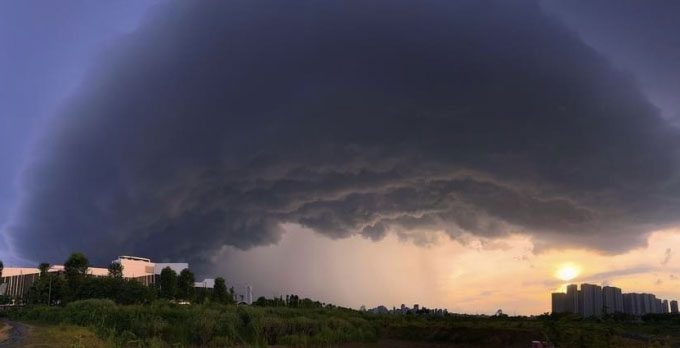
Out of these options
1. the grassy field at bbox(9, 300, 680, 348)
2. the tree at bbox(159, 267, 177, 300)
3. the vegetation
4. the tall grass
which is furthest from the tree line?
the tall grass

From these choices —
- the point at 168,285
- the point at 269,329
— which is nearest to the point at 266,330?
the point at 269,329

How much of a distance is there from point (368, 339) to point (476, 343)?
38.7 feet

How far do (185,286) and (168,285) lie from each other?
6463 mm

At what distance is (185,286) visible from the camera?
516ft

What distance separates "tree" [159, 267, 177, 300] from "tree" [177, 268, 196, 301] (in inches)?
93.0

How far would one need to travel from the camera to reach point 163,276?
15538 cm

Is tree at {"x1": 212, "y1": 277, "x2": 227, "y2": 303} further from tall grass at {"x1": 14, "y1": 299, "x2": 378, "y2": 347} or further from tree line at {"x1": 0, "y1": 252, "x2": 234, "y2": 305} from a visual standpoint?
tall grass at {"x1": 14, "y1": 299, "x2": 378, "y2": 347}

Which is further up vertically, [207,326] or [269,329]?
[207,326]

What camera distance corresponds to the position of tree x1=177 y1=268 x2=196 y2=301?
154 meters

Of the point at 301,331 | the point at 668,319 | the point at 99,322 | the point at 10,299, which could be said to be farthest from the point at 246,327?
the point at 10,299

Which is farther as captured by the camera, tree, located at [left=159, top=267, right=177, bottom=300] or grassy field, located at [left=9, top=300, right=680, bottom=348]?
tree, located at [left=159, top=267, right=177, bottom=300]

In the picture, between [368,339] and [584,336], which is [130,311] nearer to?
[368,339]

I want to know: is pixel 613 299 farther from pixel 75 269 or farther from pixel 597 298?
pixel 75 269

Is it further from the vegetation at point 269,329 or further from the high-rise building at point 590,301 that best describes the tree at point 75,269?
the high-rise building at point 590,301
